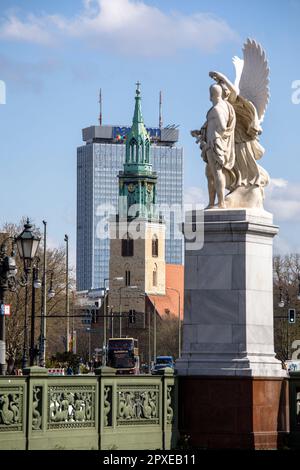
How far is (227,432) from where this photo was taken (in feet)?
→ 73.5

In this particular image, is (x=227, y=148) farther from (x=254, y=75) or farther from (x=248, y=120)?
(x=254, y=75)

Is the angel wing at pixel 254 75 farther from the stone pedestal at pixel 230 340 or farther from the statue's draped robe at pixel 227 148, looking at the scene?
the stone pedestal at pixel 230 340

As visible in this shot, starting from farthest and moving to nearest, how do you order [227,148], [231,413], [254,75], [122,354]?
[122,354], [254,75], [227,148], [231,413]

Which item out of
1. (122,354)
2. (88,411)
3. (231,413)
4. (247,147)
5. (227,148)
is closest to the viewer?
(88,411)

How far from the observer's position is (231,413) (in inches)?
883

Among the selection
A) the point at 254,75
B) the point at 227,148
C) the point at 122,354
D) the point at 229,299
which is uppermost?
the point at 254,75

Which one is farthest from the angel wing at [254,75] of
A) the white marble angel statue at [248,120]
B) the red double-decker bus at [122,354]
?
the red double-decker bus at [122,354]

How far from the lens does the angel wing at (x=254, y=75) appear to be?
80.6ft

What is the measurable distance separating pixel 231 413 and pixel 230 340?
1090 mm

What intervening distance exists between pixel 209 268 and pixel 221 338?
3.49 feet

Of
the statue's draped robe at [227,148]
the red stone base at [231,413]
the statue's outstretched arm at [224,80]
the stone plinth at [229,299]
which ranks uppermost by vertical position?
the statue's outstretched arm at [224,80]

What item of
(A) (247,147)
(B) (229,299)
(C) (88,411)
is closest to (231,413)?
(B) (229,299)

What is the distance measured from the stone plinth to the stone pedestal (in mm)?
15

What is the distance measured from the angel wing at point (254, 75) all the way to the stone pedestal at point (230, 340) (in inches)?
85.6
